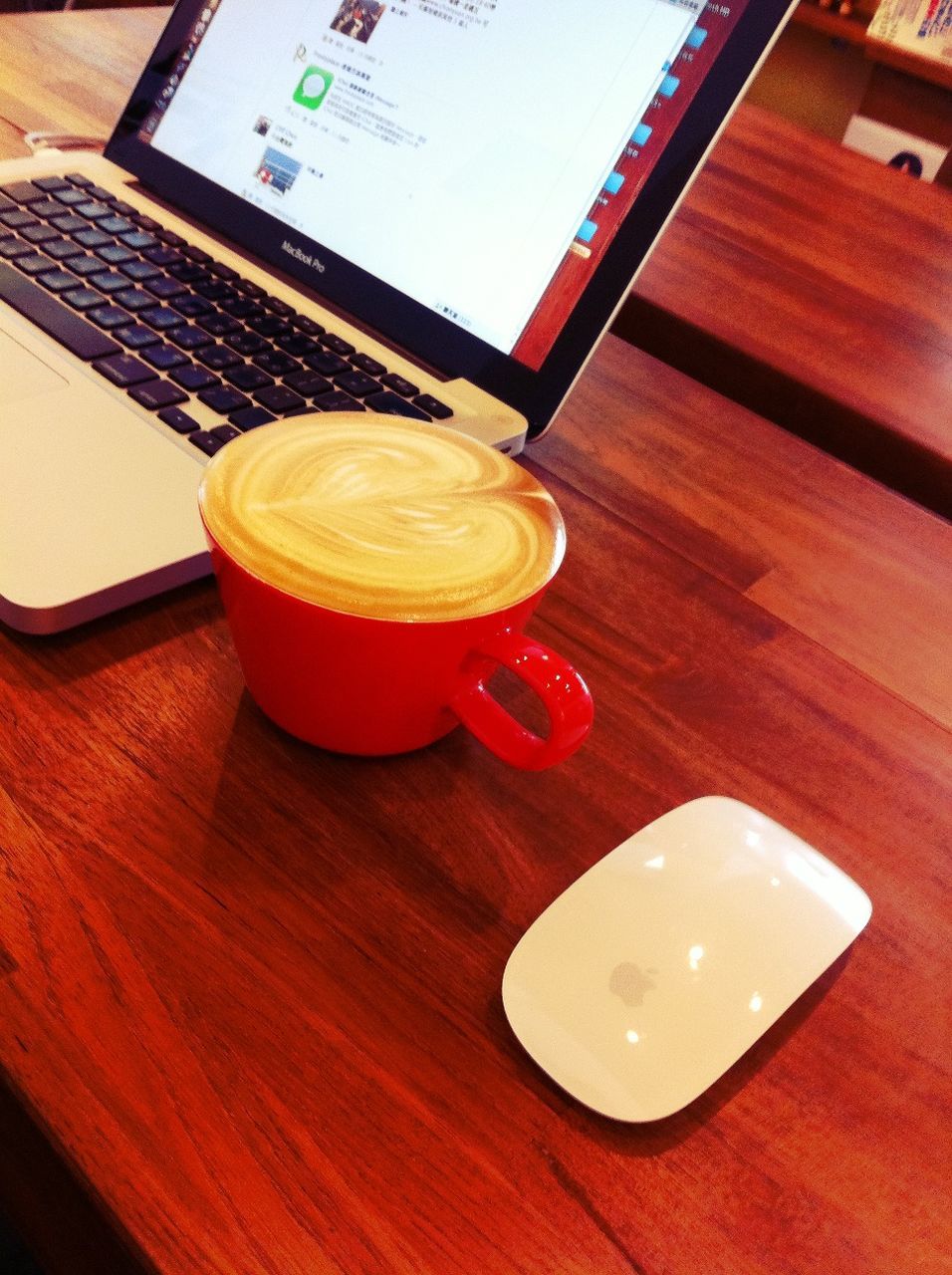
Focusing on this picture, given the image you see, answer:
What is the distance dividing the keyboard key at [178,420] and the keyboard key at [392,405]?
0.10 m

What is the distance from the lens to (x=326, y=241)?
24.6 inches

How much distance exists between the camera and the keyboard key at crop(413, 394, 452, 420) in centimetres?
56

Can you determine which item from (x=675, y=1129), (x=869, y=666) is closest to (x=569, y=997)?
(x=675, y=1129)

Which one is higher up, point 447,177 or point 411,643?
point 447,177

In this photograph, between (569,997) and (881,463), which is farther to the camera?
(881,463)

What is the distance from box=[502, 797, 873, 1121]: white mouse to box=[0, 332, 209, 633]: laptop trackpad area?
21 cm

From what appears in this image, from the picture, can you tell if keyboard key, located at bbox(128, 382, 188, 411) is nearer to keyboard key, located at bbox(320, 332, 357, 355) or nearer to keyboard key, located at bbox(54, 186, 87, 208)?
keyboard key, located at bbox(320, 332, 357, 355)

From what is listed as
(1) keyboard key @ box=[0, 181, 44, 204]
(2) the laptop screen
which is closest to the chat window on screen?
(2) the laptop screen

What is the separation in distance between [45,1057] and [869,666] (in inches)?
16.0

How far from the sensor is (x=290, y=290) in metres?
0.64

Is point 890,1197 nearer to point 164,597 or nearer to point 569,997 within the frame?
point 569,997

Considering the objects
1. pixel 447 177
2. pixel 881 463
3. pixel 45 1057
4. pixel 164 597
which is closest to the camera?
pixel 45 1057

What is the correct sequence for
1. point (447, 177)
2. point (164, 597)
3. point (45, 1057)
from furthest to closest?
1. point (447, 177)
2. point (164, 597)
3. point (45, 1057)

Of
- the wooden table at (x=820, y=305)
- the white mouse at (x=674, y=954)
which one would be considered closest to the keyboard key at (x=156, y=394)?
the white mouse at (x=674, y=954)
